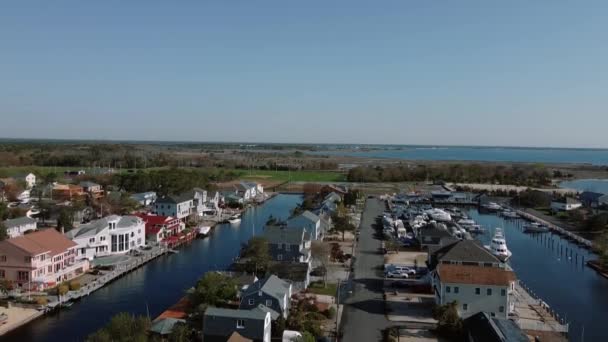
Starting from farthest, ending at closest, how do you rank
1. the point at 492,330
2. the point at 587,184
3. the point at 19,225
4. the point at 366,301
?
the point at 587,184
the point at 19,225
the point at 366,301
the point at 492,330

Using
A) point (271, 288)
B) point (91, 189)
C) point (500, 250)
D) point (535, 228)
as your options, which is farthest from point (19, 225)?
point (535, 228)

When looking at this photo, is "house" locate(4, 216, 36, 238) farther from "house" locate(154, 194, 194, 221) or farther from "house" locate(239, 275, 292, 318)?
"house" locate(239, 275, 292, 318)

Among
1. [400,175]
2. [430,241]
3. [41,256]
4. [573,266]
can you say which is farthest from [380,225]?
[400,175]

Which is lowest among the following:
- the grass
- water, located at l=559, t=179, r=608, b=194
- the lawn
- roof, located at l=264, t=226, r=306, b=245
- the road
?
the grass

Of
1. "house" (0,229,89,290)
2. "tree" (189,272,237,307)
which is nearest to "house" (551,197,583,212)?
"tree" (189,272,237,307)

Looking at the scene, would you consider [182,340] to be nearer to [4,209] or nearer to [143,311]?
[143,311]

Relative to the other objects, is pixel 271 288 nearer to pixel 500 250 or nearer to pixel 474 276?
pixel 474 276

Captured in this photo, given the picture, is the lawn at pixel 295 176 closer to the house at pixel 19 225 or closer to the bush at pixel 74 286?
the house at pixel 19 225
